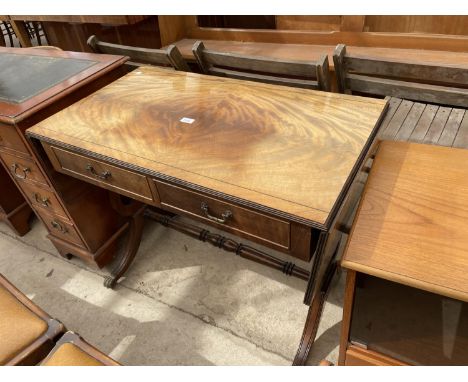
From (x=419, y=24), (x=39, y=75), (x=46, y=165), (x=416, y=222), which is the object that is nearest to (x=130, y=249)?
(x=46, y=165)

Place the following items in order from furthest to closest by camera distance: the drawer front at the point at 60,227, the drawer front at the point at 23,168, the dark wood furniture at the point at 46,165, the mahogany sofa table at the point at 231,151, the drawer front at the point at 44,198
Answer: the drawer front at the point at 60,227 → the drawer front at the point at 44,198 → the drawer front at the point at 23,168 → the dark wood furniture at the point at 46,165 → the mahogany sofa table at the point at 231,151

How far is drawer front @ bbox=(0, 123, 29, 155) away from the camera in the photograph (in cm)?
138

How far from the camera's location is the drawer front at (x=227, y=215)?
963mm

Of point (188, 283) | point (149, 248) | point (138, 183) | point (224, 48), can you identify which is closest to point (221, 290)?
point (188, 283)

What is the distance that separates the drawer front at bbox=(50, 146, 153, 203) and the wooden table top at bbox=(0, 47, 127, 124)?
228 mm

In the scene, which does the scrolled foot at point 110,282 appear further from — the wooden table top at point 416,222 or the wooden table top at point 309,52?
the wooden table top at point 309,52

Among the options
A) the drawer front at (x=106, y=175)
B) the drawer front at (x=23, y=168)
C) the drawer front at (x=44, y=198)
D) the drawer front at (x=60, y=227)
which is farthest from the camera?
the drawer front at (x=60, y=227)

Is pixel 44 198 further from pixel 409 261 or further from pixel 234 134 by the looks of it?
pixel 409 261

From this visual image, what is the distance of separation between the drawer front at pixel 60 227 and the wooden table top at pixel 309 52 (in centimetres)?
147

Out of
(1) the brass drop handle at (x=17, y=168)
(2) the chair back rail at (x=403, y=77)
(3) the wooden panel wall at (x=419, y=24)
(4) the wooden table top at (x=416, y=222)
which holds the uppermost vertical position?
(2) the chair back rail at (x=403, y=77)

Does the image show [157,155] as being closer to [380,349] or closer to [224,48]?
[380,349]

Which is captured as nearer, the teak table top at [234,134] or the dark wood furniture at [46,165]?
the teak table top at [234,134]

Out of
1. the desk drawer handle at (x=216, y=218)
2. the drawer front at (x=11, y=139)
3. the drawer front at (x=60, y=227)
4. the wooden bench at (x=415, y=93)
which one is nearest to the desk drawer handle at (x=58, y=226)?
the drawer front at (x=60, y=227)

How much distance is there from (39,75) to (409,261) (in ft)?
5.44
